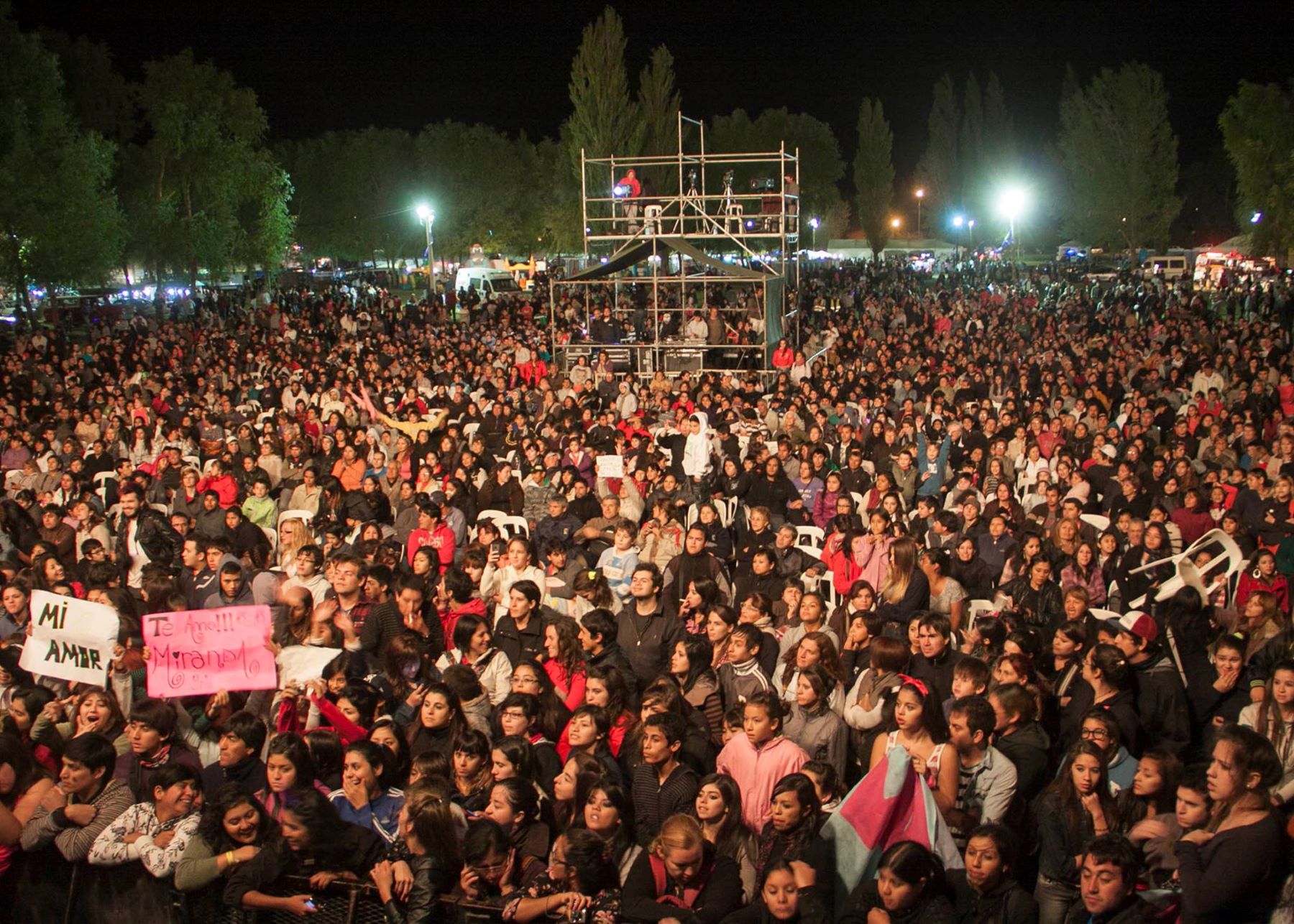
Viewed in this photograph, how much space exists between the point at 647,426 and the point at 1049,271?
37.3 metres

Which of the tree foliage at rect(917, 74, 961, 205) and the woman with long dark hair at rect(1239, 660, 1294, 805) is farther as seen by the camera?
the tree foliage at rect(917, 74, 961, 205)

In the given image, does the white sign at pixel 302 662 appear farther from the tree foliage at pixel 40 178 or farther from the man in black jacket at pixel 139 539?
the tree foliage at pixel 40 178

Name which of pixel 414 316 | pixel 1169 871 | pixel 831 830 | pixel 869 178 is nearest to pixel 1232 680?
pixel 1169 871

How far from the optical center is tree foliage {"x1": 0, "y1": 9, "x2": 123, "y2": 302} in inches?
1075

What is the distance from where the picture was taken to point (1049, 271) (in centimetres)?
4672

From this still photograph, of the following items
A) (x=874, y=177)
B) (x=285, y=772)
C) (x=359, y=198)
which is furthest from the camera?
(x=874, y=177)

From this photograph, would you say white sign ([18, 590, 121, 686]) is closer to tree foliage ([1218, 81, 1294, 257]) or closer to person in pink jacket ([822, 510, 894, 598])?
person in pink jacket ([822, 510, 894, 598])

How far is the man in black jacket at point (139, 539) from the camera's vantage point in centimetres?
905

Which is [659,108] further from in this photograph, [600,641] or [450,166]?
[600,641]

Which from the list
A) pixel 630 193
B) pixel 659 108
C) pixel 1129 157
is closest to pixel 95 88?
pixel 659 108

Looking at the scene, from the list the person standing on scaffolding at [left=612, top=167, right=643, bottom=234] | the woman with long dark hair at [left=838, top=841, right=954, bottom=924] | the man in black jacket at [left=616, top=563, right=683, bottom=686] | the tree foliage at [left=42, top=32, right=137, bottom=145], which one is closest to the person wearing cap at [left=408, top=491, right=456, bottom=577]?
the man in black jacket at [left=616, top=563, right=683, bottom=686]

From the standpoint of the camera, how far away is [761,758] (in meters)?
4.77

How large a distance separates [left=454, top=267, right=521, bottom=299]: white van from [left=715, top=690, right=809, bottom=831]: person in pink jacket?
32.9m

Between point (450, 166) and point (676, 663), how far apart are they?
57621mm
